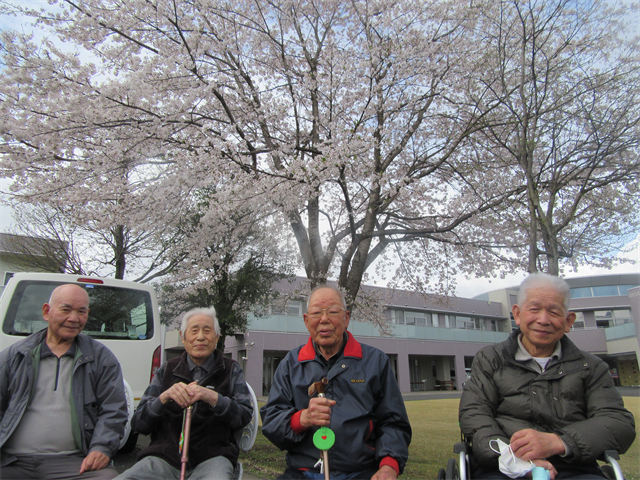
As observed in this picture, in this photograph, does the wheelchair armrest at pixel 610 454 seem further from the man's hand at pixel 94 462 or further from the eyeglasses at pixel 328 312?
the man's hand at pixel 94 462

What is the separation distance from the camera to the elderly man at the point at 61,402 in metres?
2.33

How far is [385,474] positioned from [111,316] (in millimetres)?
3623

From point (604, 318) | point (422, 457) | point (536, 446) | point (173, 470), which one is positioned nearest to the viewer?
point (536, 446)

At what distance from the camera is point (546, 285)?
242 centimetres

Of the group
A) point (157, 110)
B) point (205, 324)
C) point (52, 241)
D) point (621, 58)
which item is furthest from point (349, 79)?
point (52, 241)

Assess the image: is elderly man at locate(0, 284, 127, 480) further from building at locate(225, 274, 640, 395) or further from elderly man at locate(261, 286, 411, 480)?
building at locate(225, 274, 640, 395)

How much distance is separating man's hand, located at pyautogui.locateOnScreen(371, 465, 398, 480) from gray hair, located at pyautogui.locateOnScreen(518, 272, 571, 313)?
1.18 metres

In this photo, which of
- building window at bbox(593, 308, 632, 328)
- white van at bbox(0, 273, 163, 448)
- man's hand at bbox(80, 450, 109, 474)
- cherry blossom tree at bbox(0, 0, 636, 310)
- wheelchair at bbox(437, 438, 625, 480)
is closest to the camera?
wheelchair at bbox(437, 438, 625, 480)

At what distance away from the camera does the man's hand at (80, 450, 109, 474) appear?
2324 mm

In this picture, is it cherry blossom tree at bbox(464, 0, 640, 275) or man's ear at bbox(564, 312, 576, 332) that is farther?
cherry blossom tree at bbox(464, 0, 640, 275)

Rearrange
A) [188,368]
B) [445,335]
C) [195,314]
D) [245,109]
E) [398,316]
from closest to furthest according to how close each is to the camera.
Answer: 1. [188,368]
2. [195,314]
3. [245,109]
4. [398,316]
5. [445,335]

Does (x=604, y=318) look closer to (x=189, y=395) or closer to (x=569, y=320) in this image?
(x=569, y=320)

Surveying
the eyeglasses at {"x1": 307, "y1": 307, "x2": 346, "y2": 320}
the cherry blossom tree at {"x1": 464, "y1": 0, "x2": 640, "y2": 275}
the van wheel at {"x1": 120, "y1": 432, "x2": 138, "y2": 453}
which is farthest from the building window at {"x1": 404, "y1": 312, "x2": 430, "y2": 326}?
the eyeglasses at {"x1": 307, "y1": 307, "x2": 346, "y2": 320}

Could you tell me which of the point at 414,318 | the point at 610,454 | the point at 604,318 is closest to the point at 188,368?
the point at 610,454
